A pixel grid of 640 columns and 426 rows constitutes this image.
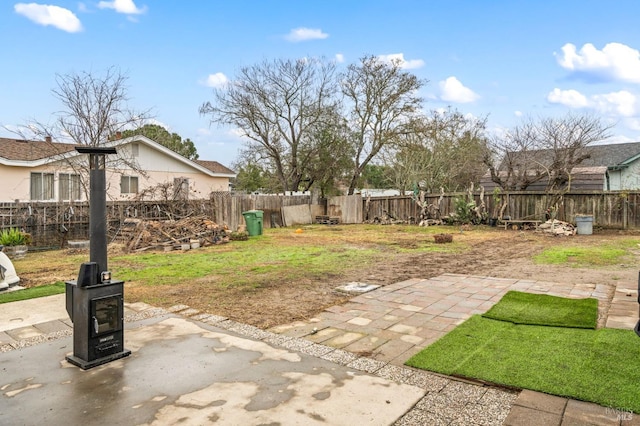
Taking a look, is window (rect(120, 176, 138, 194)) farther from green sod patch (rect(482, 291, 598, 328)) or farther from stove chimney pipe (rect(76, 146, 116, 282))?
green sod patch (rect(482, 291, 598, 328))

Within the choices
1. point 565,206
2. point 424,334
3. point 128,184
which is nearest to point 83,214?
point 128,184

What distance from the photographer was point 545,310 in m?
4.27

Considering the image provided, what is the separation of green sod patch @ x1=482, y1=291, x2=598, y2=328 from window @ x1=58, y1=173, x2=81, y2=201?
1381 centimetres

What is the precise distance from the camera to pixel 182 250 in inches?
398

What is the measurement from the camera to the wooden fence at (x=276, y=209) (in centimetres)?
1023

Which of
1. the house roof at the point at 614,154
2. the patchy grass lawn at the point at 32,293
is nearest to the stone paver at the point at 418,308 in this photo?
the patchy grass lawn at the point at 32,293

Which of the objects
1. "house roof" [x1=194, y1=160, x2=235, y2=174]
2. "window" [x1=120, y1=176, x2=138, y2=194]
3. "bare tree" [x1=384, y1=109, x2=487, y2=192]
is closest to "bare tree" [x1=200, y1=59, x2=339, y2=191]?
"house roof" [x1=194, y1=160, x2=235, y2=174]

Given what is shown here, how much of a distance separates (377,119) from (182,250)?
43.8ft

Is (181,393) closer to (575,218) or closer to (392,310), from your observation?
(392,310)

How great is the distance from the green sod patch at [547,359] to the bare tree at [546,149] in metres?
13.0

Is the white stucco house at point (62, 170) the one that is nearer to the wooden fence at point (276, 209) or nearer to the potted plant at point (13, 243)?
the wooden fence at point (276, 209)

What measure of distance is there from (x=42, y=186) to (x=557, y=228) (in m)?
16.9

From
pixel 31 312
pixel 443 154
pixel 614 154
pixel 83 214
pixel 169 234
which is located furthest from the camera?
pixel 443 154

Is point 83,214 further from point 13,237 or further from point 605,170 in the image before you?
point 605,170
